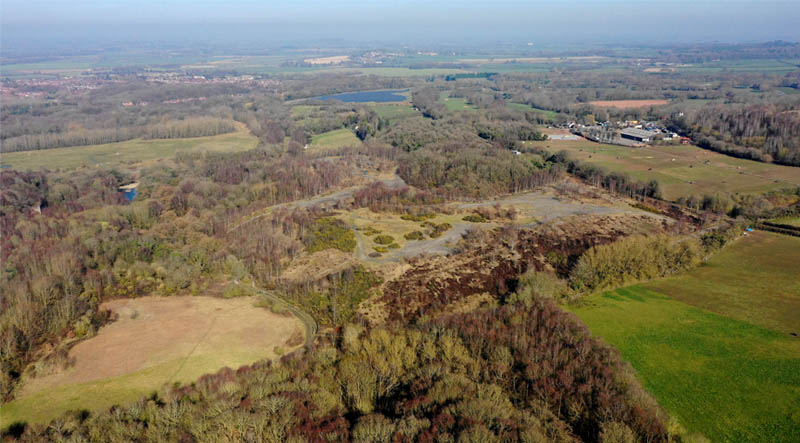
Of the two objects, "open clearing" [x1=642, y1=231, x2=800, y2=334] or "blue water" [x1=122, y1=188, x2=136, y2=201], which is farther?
"blue water" [x1=122, y1=188, x2=136, y2=201]

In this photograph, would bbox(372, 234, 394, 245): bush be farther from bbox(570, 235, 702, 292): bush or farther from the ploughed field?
the ploughed field

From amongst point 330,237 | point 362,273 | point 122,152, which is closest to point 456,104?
point 122,152

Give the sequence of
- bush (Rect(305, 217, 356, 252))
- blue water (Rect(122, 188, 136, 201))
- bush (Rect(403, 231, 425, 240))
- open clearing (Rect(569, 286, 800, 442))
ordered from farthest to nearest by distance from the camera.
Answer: blue water (Rect(122, 188, 136, 201)), bush (Rect(403, 231, 425, 240)), bush (Rect(305, 217, 356, 252)), open clearing (Rect(569, 286, 800, 442))

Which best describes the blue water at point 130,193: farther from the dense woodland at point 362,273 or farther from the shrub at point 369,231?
the shrub at point 369,231

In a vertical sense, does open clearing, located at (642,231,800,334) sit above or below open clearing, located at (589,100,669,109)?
below

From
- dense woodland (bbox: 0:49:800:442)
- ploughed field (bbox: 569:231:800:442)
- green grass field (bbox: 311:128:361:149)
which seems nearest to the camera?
dense woodland (bbox: 0:49:800:442)

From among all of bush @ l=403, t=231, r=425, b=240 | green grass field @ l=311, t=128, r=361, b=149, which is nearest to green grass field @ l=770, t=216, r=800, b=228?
bush @ l=403, t=231, r=425, b=240

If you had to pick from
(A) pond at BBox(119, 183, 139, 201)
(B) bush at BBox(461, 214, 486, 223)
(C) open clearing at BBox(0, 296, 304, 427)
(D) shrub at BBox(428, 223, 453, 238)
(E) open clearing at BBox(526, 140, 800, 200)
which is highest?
(E) open clearing at BBox(526, 140, 800, 200)
